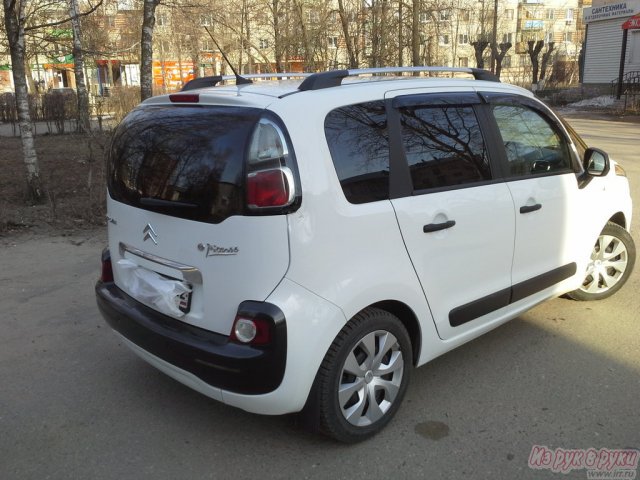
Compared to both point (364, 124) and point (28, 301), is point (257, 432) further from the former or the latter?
point (28, 301)

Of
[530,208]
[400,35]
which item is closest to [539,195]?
[530,208]

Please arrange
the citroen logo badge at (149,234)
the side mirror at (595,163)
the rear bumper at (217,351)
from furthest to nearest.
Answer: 1. the side mirror at (595,163)
2. the citroen logo badge at (149,234)
3. the rear bumper at (217,351)

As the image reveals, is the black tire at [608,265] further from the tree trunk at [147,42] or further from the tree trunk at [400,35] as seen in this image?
the tree trunk at [400,35]

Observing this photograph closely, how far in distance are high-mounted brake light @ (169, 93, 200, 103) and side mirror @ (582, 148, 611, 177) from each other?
8.93ft

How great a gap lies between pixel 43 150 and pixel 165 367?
12651mm

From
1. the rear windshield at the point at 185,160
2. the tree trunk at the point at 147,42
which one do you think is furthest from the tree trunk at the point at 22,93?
the rear windshield at the point at 185,160

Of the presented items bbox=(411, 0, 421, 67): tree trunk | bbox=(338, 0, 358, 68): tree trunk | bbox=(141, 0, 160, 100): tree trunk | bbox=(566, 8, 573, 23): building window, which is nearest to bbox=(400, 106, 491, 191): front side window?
bbox=(141, 0, 160, 100): tree trunk

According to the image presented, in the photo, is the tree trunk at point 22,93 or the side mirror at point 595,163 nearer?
the side mirror at point 595,163

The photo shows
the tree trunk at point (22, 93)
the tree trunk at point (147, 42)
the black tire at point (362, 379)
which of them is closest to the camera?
the black tire at point (362, 379)

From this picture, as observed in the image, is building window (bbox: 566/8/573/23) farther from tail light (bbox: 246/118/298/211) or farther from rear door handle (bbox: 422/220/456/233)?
tail light (bbox: 246/118/298/211)

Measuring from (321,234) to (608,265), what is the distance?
3050mm

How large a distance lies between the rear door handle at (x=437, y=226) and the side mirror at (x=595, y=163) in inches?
60.5

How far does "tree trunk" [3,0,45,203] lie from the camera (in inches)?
298

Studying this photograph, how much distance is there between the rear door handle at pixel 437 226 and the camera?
116 inches
